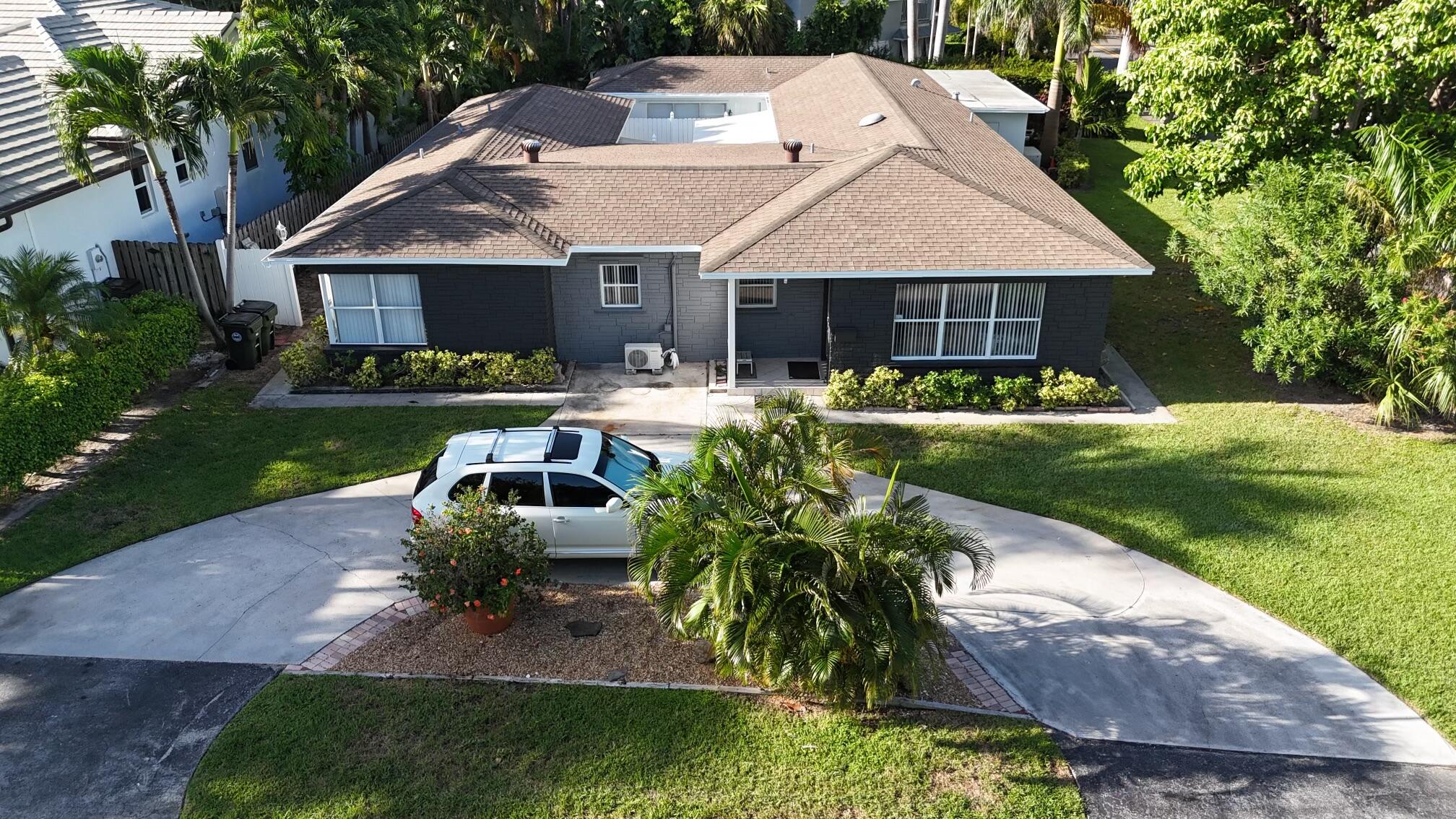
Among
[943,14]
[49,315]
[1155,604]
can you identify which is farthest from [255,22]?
[943,14]

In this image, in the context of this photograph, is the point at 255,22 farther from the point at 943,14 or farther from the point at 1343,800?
the point at 943,14

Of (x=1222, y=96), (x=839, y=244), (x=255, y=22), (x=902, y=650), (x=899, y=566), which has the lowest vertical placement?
(x=902, y=650)

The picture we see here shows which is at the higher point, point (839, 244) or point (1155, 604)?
point (839, 244)

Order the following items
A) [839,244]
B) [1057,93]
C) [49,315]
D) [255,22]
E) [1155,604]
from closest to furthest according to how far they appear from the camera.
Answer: [1155,604]
[49,315]
[839,244]
[255,22]
[1057,93]

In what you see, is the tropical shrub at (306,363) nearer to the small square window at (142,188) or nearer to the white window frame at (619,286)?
the white window frame at (619,286)

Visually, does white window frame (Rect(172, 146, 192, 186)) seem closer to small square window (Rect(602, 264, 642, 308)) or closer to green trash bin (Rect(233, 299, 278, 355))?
green trash bin (Rect(233, 299, 278, 355))

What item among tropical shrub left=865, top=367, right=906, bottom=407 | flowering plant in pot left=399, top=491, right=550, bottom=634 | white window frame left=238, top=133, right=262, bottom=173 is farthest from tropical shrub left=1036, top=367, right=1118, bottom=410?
white window frame left=238, top=133, right=262, bottom=173

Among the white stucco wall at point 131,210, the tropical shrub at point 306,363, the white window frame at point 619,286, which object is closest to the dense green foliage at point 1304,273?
the white window frame at point 619,286
